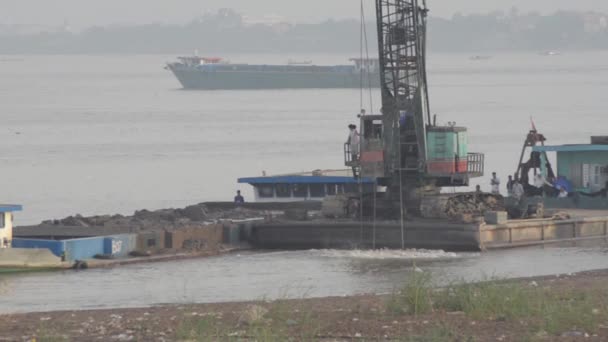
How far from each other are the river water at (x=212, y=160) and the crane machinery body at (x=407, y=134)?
300 cm

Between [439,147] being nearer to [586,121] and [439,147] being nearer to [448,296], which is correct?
[448,296]

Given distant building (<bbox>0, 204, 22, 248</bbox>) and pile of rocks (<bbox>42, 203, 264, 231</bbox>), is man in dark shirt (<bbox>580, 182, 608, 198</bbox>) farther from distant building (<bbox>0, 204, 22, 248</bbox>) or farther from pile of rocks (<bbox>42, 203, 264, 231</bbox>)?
distant building (<bbox>0, 204, 22, 248</bbox>)

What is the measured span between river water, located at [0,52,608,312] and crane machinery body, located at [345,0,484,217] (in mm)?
2999

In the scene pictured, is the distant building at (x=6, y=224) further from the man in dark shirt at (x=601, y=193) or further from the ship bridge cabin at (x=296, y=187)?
the man in dark shirt at (x=601, y=193)

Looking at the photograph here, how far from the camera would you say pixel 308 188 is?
4791cm

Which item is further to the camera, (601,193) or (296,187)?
(296,187)

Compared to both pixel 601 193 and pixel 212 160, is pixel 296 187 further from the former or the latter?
pixel 212 160

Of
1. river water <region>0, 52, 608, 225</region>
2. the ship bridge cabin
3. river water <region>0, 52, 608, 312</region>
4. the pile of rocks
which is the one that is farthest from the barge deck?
river water <region>0, 52, 608, 225</region>

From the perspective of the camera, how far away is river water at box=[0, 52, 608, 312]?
3294cm

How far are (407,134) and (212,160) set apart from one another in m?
38.8

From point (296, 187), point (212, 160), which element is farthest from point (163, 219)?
point (212, 160)

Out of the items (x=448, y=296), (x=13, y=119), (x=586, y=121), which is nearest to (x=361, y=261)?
(x=448, y=296)

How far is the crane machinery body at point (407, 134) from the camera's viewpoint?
4088 cm

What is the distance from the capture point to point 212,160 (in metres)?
79.4
